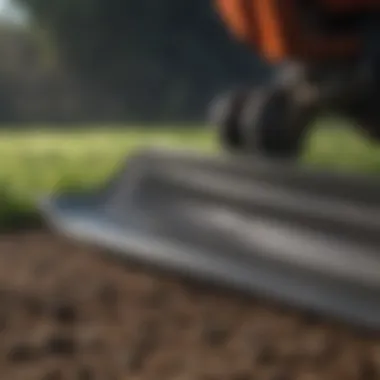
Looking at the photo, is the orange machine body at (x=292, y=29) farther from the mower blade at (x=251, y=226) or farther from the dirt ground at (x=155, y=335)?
the dirt ground at (x=155, y=335)

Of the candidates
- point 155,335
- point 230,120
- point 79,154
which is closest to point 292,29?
point 230,120

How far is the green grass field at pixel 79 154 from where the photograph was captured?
2375 millimetres

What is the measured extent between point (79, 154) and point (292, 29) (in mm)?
1024

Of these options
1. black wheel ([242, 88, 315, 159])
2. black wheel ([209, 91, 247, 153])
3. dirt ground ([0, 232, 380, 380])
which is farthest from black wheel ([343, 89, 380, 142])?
dirt ground ([0, 232, 380, 380])

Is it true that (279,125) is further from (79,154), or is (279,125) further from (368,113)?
(79,154)

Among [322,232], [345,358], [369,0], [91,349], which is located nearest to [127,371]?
[91,349]

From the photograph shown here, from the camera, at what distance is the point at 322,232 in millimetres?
1364

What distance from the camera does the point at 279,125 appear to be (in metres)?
1.91

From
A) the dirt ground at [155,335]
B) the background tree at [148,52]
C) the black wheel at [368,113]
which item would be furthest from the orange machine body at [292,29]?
the background tree at [148,52]

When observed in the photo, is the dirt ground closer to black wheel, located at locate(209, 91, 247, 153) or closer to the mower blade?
the mower blade

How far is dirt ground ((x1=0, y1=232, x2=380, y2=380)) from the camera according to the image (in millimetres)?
985

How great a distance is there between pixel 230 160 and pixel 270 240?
27cm

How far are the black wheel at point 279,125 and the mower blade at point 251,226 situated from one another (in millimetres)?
178

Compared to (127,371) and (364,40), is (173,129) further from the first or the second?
(127,371)
